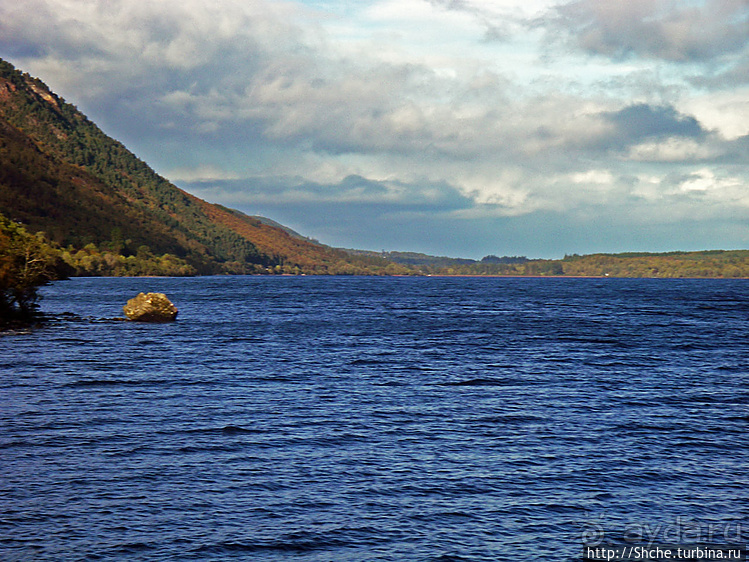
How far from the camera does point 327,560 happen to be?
1573 cm

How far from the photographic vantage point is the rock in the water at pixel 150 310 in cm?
8262

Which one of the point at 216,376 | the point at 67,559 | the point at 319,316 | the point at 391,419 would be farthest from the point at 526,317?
the point at 67,559

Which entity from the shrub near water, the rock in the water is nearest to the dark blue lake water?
the shrub near water

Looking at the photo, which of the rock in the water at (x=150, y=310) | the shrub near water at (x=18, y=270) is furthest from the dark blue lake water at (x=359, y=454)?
the rock in the water at (x=150, y=310)

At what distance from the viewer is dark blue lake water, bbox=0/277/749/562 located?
17141 millimetres

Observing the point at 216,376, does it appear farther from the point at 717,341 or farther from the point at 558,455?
the point at 717,341

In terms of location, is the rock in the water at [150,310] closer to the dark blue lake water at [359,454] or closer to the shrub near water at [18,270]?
the shrub near water at [18,270]

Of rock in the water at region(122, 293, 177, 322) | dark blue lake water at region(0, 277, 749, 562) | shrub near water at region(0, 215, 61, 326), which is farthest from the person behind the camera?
rock in the water at region(122, 293, 177, 322)

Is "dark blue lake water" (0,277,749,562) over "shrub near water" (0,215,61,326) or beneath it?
beneath

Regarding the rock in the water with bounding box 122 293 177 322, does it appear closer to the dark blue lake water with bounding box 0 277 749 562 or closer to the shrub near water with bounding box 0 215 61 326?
the shrub near water with bounding box 0 215 61 326

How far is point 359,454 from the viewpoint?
24422mm

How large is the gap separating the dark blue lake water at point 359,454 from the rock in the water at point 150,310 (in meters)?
27.8

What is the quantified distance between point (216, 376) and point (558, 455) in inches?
945

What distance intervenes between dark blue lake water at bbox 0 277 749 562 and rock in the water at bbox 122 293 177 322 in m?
27.8
